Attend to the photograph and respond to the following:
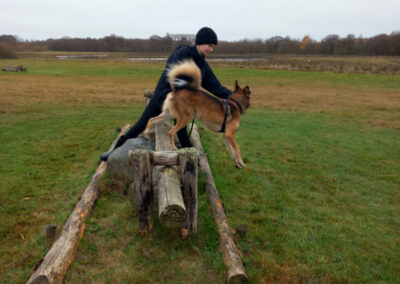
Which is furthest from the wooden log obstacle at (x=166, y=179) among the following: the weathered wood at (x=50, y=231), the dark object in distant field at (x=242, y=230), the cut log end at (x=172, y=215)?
the weathered wood at (x=50, y=231)

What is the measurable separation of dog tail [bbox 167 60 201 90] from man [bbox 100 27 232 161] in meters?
0.20

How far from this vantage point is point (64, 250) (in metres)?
3.45

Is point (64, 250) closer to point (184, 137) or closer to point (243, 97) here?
point (184, 137)

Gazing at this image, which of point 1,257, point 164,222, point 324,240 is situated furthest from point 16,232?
point 324,240

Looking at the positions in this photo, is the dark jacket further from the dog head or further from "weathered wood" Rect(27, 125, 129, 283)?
"weathered wood" Rect(27, 125, 129, 283)

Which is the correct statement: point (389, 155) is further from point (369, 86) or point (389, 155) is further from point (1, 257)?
point (369, 86)

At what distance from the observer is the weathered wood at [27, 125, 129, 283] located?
304 centimetres

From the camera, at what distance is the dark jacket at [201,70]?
4773 millimetres

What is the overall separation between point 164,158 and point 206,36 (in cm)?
224

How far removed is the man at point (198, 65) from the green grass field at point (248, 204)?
4.62 feet

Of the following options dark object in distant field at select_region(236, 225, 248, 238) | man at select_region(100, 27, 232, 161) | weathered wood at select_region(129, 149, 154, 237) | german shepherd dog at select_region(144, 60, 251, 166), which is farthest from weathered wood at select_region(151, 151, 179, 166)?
man at select_region(100, 27, 232, 161)

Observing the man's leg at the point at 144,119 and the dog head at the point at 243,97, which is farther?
the man's leg at the point at 144,119

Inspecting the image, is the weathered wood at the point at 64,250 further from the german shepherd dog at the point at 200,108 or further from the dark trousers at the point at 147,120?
the german shepherd dog at the point at 200,108

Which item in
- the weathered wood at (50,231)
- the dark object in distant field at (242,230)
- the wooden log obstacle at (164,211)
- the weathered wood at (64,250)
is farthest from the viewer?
the dark object in distant field at (242,230)
